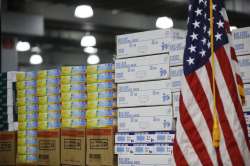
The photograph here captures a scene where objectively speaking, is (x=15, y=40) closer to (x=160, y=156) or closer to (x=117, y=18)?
(x=117, y=18)

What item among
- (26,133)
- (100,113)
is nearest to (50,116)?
(26,133)

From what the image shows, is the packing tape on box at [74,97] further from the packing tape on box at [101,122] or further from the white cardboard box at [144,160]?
the white cardboard box at [144,160]

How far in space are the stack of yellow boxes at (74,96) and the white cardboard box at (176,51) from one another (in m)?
1.41

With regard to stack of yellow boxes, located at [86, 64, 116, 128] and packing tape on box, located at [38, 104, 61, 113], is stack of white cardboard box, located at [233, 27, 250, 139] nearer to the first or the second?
stack of yellow boxes, located at [86, 64, 116, 128]

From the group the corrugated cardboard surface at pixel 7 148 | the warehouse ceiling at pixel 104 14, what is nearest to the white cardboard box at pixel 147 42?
the corrugated cardboard surface at pixel 7 148

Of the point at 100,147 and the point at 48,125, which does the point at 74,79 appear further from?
the point at 100,147

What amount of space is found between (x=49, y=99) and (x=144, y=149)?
1.87 meters

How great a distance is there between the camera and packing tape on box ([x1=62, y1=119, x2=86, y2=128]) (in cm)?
763

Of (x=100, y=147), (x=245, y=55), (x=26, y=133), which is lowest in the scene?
(x=100, y=147)

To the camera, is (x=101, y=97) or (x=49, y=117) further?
(x=49, y=117)

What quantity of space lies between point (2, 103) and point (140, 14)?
26.4ft

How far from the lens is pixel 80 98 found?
25.1 feet

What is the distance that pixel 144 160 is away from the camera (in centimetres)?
679

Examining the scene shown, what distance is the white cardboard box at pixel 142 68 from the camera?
6746 mm
